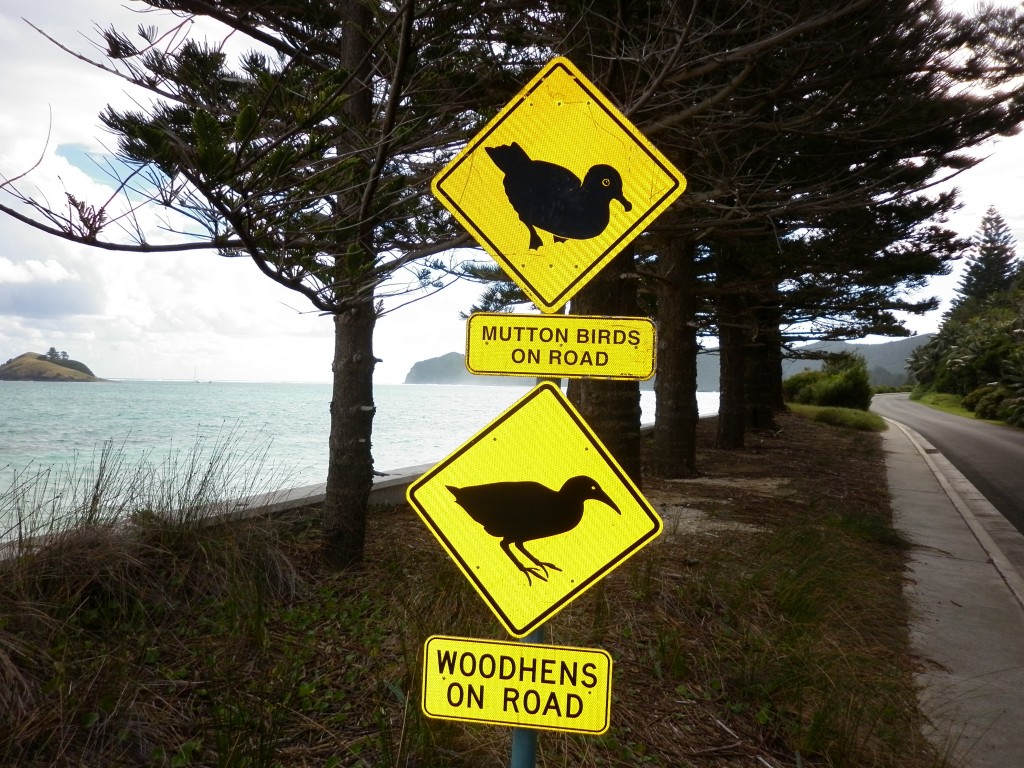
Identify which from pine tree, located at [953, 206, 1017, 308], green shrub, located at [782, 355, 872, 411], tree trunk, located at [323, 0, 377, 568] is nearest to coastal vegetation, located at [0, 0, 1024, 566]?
tree trunk, located at [323, 0, 377, 568]

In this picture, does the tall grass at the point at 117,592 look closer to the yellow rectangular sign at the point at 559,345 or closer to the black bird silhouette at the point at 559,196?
the yellow rectangular sign at the point at 559,345

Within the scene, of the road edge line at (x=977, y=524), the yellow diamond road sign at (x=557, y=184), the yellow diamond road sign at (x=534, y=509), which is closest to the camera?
the yellow diamond road sign at (x=534, y=509)

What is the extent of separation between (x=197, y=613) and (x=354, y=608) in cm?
92

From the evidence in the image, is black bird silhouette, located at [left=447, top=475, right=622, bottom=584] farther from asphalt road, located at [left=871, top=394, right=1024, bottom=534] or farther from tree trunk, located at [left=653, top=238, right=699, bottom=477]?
asphalt road, located at [left=871, top=394, right=1024, bottom=534]

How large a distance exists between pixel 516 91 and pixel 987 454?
58.7 ft

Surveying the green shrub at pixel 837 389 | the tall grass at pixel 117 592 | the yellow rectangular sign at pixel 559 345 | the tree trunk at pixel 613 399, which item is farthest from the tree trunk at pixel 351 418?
the green shrub at pixel 837 389

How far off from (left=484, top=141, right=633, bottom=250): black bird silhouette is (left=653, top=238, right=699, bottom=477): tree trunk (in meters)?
8.60

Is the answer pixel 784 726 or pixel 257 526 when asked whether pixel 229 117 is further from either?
pixel 784 726

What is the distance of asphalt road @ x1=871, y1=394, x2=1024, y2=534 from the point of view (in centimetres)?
1311

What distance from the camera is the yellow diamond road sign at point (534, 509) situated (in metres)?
2.72

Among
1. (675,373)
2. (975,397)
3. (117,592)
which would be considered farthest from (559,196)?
(975,397)

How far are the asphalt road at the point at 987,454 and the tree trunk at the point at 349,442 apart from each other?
9.07 meters

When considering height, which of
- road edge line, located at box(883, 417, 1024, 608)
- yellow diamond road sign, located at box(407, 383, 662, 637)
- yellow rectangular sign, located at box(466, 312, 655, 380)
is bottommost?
road edge line, located at box(883, 417, 1024, 608)

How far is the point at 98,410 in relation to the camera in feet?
35.3
